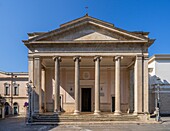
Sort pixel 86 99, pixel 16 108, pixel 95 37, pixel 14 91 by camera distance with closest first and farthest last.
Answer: pixel 95 37 < pixel 86 99 < pixel 14 91 < pixel 16 108

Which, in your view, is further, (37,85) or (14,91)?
(14,91)

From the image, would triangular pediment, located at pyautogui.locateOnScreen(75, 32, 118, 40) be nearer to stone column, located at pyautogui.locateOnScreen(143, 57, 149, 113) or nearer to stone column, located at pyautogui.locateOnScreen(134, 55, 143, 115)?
stone column, located at pyautogui.locateOnScreen(134, 55, 143, 115)

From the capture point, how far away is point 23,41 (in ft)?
62.8

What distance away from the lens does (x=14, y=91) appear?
116 feet

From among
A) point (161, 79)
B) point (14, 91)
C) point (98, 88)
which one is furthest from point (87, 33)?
point (14, 91)

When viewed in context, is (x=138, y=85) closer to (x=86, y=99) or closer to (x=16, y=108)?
(x=86, y=99)

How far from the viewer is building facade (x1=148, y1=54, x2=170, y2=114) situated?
78.6 feet

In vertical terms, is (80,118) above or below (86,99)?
below

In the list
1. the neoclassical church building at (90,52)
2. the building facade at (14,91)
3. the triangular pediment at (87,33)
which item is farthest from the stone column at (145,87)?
the building facade at (14,91)

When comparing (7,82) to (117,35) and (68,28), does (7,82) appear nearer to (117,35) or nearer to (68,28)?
(68,28)

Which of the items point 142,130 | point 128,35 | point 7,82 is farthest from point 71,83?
point 7,82

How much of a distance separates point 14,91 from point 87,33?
72.3ft

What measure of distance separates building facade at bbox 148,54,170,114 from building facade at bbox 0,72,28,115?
71.0 feet

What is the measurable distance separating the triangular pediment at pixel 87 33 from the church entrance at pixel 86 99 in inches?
298
